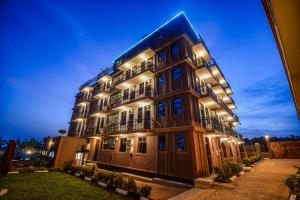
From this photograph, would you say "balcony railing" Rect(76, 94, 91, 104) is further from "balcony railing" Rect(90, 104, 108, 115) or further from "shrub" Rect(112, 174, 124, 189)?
"shrub" Rect(112, 174, 124, 189)

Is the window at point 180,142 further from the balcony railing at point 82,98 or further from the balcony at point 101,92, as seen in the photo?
the balcony railing at point 82,98

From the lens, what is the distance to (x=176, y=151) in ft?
41.9

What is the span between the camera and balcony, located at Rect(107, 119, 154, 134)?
15.6 meters

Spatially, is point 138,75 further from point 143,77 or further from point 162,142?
point 162,142

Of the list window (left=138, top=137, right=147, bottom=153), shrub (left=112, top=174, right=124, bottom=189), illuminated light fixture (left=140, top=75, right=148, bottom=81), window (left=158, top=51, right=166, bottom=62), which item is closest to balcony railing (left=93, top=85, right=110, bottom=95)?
illuminated light fixture (left=140, top=75, right=148, bottom=81)

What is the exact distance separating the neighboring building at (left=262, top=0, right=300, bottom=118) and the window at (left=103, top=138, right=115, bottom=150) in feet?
64.8

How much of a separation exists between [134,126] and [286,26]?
16.5 metres

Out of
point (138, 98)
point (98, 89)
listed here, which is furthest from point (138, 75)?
point (98, 89)

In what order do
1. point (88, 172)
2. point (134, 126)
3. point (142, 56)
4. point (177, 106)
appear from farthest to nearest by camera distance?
point (142, 56) → point (134, 126) → point (177, 106) → point (88, 172)

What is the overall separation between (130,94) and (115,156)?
8573mm

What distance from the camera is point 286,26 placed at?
6.80 ft

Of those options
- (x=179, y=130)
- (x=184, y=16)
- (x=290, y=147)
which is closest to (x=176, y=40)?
(x=184, y=16)

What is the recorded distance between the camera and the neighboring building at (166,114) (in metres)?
12.8

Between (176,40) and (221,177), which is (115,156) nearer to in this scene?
(221,177)
